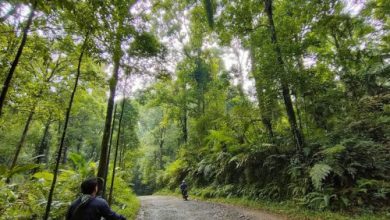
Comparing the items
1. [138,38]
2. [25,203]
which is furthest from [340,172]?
[25,203]

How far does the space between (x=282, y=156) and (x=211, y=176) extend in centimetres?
602

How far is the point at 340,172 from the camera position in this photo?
6.66 meters

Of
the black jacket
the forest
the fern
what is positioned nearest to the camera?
the black jacket

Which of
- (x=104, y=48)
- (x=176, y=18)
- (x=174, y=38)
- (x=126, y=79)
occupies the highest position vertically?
(x=176, y=18)

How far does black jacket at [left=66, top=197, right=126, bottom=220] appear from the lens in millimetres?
2760

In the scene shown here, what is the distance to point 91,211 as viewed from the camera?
9.11 ft

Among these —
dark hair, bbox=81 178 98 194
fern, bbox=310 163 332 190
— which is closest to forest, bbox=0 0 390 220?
fern, bbox=310 163 332 190

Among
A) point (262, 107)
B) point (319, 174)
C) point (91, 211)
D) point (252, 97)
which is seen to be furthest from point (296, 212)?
point (91, 211)

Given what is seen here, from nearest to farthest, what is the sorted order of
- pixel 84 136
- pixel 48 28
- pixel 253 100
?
pixel 48 28
pixel 253 100
pixel 84 136

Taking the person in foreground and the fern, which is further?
the fern

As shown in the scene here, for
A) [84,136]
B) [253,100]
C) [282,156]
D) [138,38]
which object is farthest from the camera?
[84,136]

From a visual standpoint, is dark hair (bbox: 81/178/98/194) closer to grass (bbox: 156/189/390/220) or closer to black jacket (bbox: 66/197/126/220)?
black jacket (bbox: 66/197/126/220)

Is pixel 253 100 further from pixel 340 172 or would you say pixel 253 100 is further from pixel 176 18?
pixel 176 18

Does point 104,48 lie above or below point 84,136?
below
